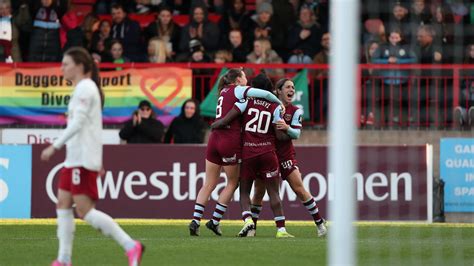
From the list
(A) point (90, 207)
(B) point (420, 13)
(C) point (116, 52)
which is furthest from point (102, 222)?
(C) point (116, 52)

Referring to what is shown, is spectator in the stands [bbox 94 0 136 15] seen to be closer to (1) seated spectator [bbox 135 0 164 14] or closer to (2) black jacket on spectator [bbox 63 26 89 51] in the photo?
(1) seated spectator [bbox 135 0 164 14]

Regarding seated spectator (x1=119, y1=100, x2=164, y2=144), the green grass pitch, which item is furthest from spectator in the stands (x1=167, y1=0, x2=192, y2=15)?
the green grass pitch

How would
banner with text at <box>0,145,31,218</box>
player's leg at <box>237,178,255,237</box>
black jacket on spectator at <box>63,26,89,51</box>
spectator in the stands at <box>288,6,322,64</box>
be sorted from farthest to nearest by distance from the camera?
black jacket on spectator at <box>63,26,89,51</box> < spectator in the stands at <box>288,6,322,64</box> < banner with text at <box>0,145,31,218</box> < player's leg at <box>237,178,255,237</box>

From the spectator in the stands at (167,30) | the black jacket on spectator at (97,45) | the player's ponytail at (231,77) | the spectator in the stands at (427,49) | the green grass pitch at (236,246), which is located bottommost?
the green grass pitch at (236,246)

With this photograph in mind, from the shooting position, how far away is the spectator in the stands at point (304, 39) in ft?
77.3

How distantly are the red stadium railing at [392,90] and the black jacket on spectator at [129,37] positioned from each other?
984mm

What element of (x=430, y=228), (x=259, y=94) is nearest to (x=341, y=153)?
(x=259, y=94)

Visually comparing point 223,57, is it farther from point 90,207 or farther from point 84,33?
point 90,207

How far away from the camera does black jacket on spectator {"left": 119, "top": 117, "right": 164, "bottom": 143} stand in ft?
72.8

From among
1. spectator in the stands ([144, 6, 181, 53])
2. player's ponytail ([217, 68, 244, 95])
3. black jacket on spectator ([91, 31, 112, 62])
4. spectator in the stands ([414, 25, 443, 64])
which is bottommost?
player's ponytail ([217, 68, 244, 95])

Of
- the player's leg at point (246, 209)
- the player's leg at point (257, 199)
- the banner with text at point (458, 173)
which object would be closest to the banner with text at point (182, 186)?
the banner with text at point (458, 173)

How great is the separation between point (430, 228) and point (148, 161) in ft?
17.5

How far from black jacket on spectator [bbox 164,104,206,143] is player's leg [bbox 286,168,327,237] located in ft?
20.6

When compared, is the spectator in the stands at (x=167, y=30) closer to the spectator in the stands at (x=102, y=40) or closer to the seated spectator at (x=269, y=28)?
the spectator in the stands at (x=102, y=40)
